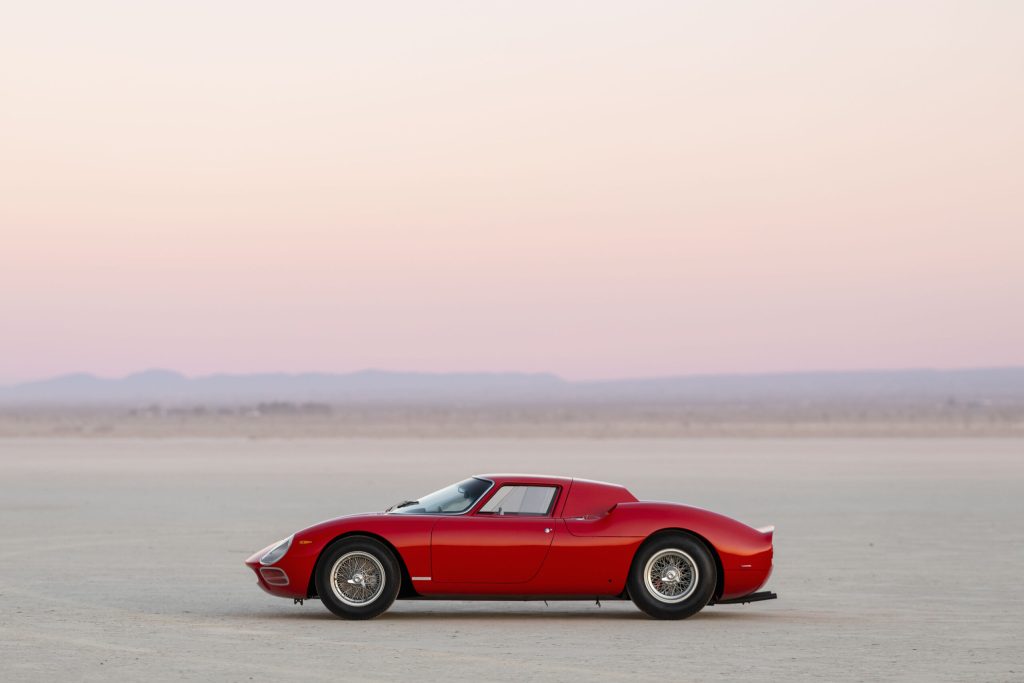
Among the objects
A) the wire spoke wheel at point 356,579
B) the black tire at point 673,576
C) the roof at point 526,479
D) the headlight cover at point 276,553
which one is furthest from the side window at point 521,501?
the headlight cover at point 276,553

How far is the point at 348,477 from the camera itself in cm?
3888

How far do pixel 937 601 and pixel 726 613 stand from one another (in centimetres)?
221

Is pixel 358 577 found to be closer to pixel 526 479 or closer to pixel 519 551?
pixel 519 551

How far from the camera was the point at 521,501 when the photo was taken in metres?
13.9

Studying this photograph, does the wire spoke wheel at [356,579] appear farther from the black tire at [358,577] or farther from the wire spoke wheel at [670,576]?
the wire spoke wheel at [670,576]

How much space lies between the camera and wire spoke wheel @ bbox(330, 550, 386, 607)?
13.5 m

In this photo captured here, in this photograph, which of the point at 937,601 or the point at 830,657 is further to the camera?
the point at 937,601

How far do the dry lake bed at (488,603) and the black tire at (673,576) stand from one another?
247 millimetres

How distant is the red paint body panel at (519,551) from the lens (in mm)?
13438

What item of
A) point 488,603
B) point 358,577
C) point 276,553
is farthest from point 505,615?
point 276,553

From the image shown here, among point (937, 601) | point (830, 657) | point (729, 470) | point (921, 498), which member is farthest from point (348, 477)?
point (830, 657)

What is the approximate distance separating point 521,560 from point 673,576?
130 cm

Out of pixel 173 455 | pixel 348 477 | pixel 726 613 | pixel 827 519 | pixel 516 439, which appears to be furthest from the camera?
pixel 516 439

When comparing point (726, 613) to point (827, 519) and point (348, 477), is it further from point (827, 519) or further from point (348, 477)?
point (348, 477)
